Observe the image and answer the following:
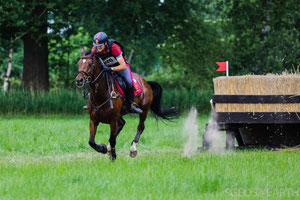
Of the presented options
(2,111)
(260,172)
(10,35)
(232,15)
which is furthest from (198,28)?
(260,172)

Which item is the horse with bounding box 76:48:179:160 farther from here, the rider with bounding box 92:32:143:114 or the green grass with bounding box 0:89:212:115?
the green grass with bounding box 0:89:212:115

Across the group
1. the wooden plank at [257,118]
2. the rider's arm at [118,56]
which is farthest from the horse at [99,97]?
the wooden plank at [257,118]

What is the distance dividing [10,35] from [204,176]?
55.6ft

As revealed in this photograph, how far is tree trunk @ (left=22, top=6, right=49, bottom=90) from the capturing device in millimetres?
21359

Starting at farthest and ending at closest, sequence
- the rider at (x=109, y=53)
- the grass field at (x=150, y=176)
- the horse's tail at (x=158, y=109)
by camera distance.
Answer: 1. the horse's tail at (x=158, y=109)
2. the rider at (x=109, y=53)
3. the grass field at (x=150, y=176)

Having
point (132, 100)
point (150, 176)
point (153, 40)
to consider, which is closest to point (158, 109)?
point (132, 100)

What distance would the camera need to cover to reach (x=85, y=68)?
26.9 feet

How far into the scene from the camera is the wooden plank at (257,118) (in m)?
9.88

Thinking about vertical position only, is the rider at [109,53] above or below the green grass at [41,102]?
above

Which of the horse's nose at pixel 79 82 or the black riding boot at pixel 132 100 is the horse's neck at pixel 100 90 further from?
the black riding boot at pixel 132 100

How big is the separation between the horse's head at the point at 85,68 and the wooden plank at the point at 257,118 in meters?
3.16

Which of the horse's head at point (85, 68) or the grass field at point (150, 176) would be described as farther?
the horse's head at point (85, 68)

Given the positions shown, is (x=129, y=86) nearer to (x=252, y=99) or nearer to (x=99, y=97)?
(x=99, y=97)

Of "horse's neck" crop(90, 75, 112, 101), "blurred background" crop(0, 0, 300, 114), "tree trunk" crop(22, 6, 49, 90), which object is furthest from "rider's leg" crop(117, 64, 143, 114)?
"tree trunk" crop(22, 6, 49, 90)
